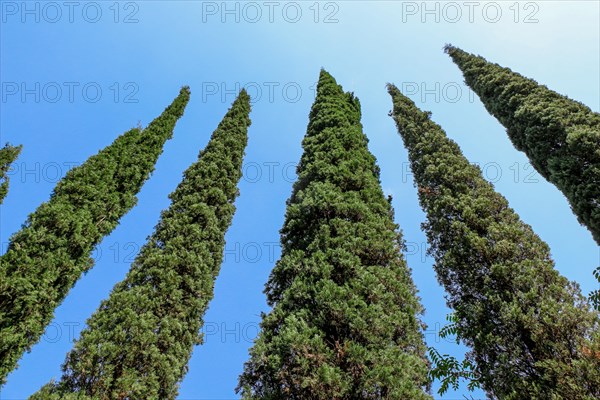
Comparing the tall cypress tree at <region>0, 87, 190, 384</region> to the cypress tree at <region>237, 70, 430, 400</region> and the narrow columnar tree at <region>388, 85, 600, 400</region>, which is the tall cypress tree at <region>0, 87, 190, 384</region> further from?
the narrow columnar tree at <region>388, 85, 600, 400</region>

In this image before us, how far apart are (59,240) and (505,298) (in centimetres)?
1296

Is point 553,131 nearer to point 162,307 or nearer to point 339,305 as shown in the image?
point 339,305

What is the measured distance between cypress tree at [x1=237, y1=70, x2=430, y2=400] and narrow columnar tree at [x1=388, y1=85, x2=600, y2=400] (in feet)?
4.30

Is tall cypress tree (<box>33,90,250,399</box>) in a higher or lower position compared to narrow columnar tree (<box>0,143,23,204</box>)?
lower

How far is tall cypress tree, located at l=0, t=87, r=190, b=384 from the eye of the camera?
9977 mm

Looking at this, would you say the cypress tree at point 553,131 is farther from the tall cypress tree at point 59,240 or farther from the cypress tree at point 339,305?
the tall cypress tree at point 59,240

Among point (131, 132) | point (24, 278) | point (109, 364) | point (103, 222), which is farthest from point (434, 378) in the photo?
point (131, 132)

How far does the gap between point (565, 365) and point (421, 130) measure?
12223 mm

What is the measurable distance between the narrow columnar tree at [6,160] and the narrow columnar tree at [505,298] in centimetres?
1783

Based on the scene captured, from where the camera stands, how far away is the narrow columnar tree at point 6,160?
16.2 meters

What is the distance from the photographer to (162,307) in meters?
10.7

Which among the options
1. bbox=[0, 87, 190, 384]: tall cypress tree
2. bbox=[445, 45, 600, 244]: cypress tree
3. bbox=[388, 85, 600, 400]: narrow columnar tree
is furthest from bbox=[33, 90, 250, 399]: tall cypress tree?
bbox=[445, 45, 600, 244]: cypress tree

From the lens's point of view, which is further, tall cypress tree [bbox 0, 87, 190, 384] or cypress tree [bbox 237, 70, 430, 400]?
tall cypress tree [bbox 0, 87, 190, 384]

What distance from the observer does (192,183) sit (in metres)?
15.8
